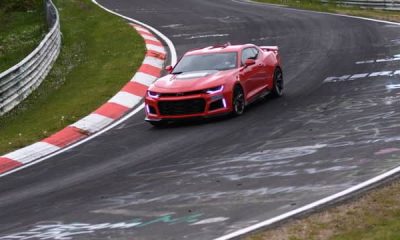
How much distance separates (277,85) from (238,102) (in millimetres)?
2088

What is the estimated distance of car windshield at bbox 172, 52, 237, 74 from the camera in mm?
14992

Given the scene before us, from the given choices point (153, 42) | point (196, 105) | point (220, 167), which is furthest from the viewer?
point (153, 42)

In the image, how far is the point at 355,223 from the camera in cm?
695

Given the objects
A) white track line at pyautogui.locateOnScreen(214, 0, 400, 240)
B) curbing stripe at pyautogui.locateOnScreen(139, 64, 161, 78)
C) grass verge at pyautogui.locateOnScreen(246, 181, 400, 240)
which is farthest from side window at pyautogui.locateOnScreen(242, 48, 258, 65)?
grass verge at pyautogui.locateOnScreen(246, 181, 400, 240)

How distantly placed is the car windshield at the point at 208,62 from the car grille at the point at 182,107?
1.19m

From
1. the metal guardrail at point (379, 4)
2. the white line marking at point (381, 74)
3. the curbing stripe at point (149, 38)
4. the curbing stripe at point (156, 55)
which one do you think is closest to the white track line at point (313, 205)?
the white line marking at point (381, 74)

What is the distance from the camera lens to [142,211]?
8.45 metres

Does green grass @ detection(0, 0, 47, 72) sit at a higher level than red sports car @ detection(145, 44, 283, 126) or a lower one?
lower

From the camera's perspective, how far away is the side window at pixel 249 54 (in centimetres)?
1544

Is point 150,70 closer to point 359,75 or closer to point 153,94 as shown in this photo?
point 359,75

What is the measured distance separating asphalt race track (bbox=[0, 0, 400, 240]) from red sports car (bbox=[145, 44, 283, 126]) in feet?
0.95

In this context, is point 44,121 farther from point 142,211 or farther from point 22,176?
point 142,211

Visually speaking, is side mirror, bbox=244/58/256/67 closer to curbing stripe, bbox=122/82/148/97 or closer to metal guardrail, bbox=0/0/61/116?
curbing stripe, bbox=122/82/148/97

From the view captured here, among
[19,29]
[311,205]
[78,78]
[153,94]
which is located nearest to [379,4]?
[19,29]
